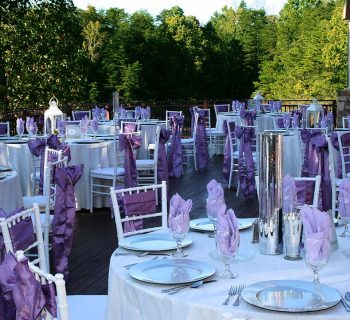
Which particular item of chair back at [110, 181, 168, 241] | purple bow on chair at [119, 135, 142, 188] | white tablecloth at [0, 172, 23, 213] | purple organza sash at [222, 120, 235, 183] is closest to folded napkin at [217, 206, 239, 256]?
chair back at [110, 181, 168, 241]

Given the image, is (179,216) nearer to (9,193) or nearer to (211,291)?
(211,291)

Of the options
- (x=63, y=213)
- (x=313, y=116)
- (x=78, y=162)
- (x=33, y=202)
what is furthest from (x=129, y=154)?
(x=313, y=116)

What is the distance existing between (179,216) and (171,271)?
11.6 inches

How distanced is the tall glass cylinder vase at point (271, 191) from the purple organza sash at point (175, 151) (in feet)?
22.8

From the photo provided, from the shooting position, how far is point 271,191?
260cm

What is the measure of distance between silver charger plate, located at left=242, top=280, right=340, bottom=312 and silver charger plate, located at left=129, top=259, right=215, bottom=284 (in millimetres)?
226

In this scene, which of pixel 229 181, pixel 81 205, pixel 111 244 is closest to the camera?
pixel 111 244

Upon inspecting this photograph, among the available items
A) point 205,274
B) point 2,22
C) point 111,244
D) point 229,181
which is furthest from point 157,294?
point 2,22

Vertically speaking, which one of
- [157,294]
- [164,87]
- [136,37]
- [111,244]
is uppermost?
[136,37]

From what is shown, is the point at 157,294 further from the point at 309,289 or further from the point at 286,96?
the point at 286,96

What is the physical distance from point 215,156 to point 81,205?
5.40 metres

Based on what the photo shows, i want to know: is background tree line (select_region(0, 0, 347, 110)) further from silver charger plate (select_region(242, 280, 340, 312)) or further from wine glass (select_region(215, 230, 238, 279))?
silver charger plate (select_region(242, 280, 340, 312))

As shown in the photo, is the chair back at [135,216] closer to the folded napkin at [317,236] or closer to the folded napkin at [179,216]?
the folded napkin at [179,216]

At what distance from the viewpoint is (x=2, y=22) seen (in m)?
18.2
